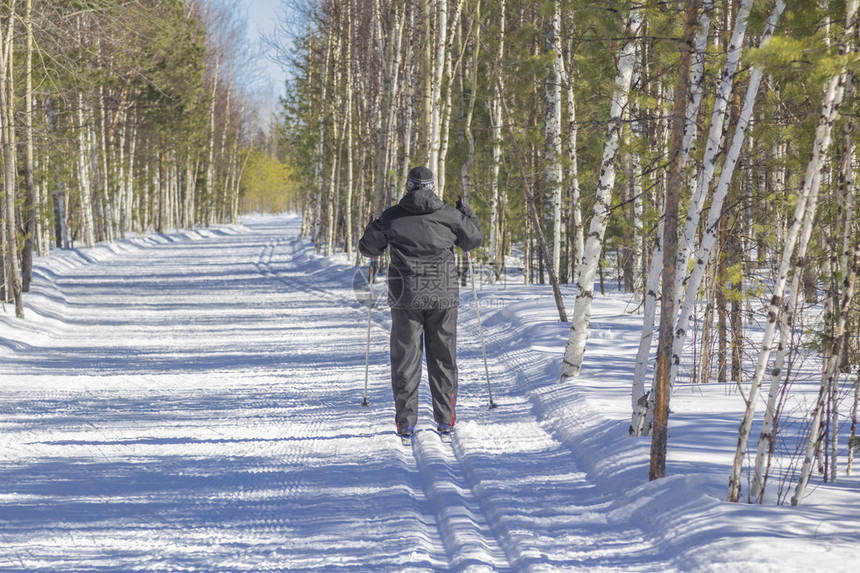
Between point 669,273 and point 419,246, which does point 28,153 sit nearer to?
point 419,246

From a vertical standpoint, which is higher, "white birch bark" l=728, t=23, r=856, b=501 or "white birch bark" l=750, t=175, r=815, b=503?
"white birch bark" l=728, t=23, r=856, b=501

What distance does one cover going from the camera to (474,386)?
8172mm

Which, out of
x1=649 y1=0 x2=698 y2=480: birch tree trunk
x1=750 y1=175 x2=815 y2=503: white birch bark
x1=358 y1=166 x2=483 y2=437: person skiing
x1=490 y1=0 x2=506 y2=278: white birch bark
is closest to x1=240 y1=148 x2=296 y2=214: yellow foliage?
x1=490 y1=0 x2=506 y2=278: white birch bark

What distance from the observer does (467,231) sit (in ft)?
20.9

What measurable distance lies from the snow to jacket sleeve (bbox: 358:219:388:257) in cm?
155

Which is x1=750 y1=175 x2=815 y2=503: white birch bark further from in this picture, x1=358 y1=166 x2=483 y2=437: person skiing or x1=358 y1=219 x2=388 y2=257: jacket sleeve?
x1=358 y1=219 x2=388 y2=257: jacket sleeve

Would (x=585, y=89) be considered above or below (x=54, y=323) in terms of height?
above

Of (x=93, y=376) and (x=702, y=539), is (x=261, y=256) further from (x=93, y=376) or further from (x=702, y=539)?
(x=702, y=539)

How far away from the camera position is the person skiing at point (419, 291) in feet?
20.3

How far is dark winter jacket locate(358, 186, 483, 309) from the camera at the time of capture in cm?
617

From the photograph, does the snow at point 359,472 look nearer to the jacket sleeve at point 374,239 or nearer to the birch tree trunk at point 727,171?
the birch tree trunk at point 727,171

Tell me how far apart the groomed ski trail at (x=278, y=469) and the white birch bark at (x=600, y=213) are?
65cm

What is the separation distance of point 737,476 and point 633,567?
33.5 inches

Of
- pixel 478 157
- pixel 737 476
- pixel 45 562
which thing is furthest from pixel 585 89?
pixel 45 562
